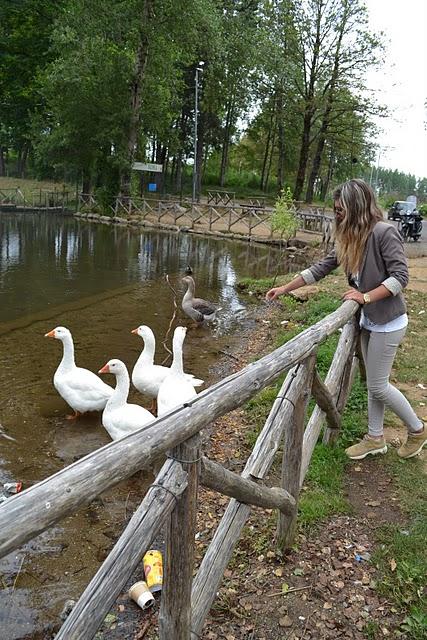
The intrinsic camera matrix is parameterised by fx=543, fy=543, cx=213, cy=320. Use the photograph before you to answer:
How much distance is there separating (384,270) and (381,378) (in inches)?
33.8

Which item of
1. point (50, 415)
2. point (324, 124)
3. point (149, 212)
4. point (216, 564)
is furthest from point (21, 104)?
point (216, 564)

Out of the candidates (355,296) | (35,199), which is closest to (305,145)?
(35,199)

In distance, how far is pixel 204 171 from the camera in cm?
5594

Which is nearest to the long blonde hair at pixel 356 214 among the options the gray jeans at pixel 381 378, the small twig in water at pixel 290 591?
the gray jeans at pixel 381 378

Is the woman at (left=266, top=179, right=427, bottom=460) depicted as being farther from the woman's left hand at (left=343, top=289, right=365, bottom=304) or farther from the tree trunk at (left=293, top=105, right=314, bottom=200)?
the tree trunk at (left=293, top=105, right=314, bottom=200)

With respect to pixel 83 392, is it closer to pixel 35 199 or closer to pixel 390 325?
pixel 390 325

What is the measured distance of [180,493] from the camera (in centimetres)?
197

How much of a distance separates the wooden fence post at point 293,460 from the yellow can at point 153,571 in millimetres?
809

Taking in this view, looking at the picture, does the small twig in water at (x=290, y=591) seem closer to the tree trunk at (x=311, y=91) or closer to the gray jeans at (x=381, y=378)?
the gray jeans at (x=381, y=378)

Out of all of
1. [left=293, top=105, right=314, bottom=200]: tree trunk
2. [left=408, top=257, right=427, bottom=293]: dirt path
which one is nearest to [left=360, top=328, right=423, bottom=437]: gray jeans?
[left=408, top=257, right=427, bottom=293]: dirt path

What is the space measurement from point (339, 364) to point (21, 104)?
1709 inches

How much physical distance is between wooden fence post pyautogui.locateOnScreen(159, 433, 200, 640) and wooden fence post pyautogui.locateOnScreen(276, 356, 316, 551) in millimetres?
1328

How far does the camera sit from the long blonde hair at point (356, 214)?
387cm

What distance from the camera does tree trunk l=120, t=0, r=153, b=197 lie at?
29.1 metres
